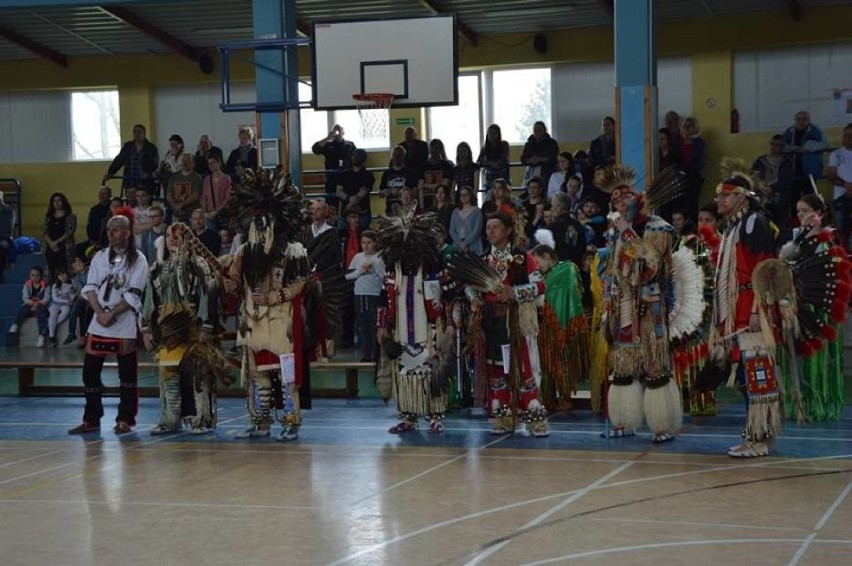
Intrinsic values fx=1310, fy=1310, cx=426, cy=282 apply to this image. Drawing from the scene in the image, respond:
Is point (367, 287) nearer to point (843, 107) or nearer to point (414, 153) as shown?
point (414, 153)

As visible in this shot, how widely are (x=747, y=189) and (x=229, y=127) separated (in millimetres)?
13419

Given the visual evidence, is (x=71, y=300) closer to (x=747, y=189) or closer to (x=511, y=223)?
(x=511, y=223)

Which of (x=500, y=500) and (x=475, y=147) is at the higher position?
(x=475, y=147)

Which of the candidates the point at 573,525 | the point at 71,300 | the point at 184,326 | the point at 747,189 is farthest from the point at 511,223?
the point at 71,300

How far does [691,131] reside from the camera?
15625 millimetres

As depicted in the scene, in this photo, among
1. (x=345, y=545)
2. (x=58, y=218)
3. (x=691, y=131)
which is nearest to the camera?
(x=345, y=545)

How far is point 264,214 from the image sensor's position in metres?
8.82

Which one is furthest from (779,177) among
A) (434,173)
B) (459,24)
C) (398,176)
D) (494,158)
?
(459,24)

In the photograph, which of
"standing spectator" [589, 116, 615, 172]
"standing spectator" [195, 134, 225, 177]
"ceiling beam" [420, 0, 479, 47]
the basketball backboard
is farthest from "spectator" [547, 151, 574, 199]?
"standing spectator" [195, 134, 225, 177]

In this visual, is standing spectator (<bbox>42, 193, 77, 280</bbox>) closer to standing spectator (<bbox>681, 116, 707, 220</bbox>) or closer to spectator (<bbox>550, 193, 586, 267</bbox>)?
spectator (<bbox>550, 193, 586, 267</bbox>)

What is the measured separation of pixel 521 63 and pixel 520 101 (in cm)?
58

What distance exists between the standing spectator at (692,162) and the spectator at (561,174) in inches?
54.8

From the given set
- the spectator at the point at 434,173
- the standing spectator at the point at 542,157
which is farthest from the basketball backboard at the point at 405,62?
the standing spectator at the point at 542,157

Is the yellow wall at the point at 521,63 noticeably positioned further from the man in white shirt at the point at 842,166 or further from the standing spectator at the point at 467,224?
the standing spectator at the point at 467,224
